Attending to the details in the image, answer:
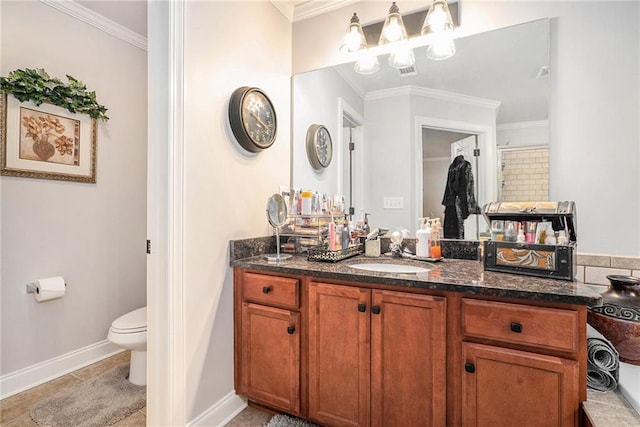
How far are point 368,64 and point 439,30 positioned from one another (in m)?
0.45

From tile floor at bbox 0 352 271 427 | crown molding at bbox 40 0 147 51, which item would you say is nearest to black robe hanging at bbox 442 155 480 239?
tile floor at bbox 0 352 271 427

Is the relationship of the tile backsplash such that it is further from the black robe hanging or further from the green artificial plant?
the green artificial plant

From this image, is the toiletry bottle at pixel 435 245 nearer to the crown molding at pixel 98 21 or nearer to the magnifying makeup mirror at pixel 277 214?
the magnifying makeup mirror at pixel 277 214

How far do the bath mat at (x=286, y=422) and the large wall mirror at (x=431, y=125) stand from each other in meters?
1.20

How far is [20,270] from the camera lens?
1.98 metres

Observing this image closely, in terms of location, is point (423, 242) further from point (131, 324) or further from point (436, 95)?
point (131, 324)

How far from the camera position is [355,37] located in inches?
74.8

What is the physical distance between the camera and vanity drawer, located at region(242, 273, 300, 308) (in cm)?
153

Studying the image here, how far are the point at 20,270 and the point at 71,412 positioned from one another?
0.96 meters

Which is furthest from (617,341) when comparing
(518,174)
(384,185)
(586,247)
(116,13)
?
(116,13)

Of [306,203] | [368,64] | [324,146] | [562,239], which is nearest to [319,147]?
[324,146]

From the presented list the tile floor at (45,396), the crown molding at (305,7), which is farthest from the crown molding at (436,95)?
the tile floor at (45,396)

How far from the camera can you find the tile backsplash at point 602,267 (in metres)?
1.38

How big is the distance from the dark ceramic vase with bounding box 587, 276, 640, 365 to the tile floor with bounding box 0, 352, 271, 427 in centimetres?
161
